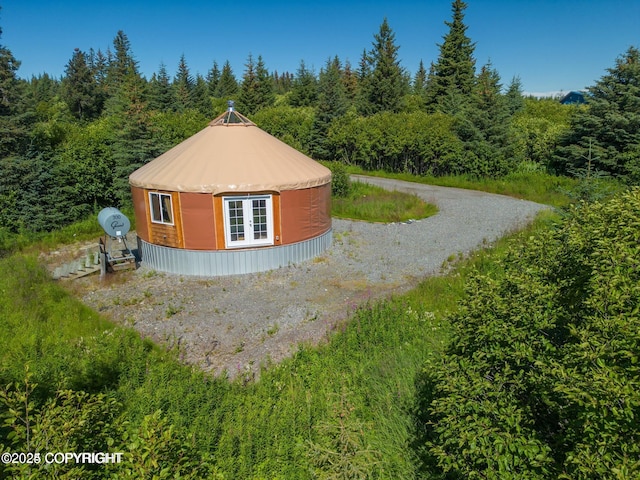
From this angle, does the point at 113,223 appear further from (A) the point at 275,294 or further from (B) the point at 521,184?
(B) the point at 521,184

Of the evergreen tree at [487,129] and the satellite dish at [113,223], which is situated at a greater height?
A: the evergreen tree at [487,129]

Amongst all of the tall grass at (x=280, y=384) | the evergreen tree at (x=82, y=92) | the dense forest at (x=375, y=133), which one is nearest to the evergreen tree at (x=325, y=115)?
the dense forest at (x=375, y=133)

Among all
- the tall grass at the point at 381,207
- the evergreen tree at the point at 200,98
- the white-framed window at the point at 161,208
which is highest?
the evergreen tree at the point at 200,98

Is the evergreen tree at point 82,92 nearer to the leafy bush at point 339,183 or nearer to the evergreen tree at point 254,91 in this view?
the evergreen tree at point 254,91

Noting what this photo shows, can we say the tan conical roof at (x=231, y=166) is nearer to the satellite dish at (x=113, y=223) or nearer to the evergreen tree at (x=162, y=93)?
the satellite dish at (x=113, y=223)

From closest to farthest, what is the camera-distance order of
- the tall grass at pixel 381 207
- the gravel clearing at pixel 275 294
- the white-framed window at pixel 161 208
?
the gravel clearing at pixel 275 294, the white-framed window at pixel 161 208, the tall grass at pixel 381 207

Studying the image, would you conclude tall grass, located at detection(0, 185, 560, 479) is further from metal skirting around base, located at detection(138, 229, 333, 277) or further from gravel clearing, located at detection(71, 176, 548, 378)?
metal skirting around base, located at detection(138, 229, 333, 277)

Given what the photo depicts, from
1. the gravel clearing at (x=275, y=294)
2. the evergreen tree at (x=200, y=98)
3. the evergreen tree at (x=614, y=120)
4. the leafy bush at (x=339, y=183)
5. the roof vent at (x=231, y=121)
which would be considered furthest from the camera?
the evergreen tree at (x=200, y=98)

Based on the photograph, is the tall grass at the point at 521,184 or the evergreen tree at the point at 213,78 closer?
the tall grass at the point at 521,184
